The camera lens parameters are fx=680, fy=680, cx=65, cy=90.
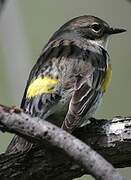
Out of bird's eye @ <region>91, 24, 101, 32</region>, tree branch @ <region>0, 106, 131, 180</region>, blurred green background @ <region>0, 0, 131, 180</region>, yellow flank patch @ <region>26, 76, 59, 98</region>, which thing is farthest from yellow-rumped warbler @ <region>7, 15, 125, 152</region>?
blurred green background @ <region>0, 0, 131, 180</region>

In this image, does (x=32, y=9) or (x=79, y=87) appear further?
(x=32, y=9)

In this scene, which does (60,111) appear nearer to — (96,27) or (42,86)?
(42,86)

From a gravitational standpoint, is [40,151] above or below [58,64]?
below

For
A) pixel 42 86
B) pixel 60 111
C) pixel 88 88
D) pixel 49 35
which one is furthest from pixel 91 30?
pixel 49 35

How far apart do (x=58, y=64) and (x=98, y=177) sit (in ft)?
7.64

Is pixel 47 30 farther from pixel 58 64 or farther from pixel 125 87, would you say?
pixel 58 64

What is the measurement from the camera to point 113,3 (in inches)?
416

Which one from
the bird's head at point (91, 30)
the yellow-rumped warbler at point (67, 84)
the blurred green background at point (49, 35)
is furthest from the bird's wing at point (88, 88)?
the blurred green background at point (49, 35)

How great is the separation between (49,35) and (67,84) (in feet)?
16.5

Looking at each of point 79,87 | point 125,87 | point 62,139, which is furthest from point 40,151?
point 125,87

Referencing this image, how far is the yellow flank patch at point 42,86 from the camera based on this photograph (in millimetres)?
5211

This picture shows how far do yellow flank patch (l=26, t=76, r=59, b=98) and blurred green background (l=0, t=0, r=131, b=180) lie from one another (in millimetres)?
1355

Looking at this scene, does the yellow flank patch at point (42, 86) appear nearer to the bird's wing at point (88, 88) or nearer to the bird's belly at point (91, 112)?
the bird's wing at point (88, 88)

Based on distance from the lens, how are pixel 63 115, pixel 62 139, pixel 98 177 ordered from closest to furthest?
pixel 98 177
pixel 62 139
pixel 63 115
